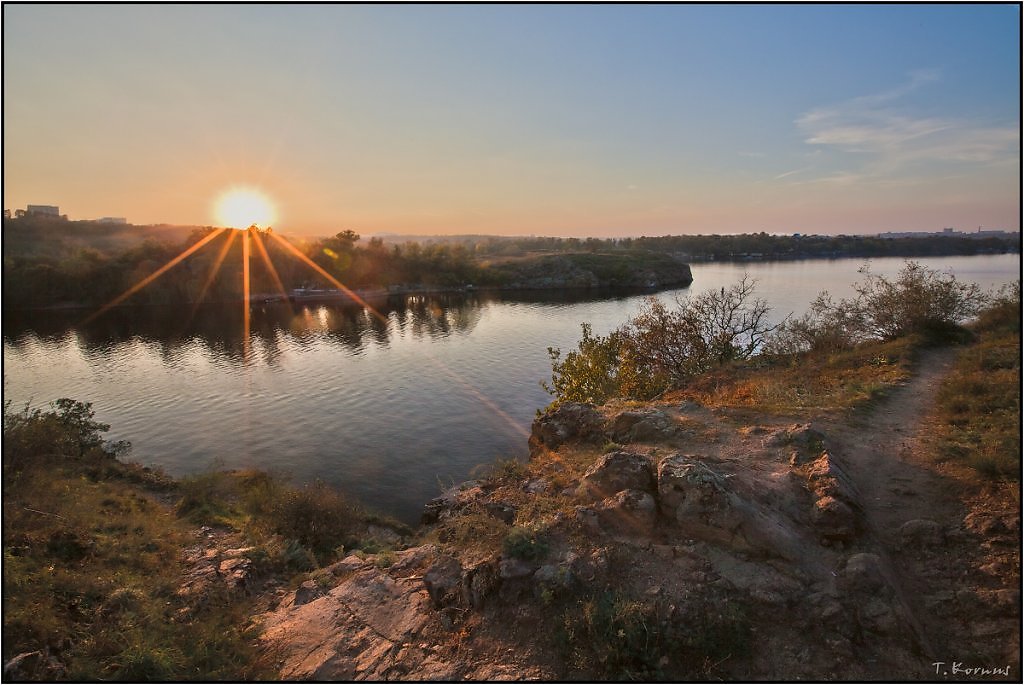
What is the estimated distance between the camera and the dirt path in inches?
252

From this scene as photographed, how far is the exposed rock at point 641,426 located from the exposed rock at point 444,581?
227 inches

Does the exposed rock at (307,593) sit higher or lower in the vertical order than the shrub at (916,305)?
lower

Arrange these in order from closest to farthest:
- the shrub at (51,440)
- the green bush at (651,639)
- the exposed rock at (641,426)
Answer: the green bush at (651,639)
the exposed rock at (641,426)
the shrub at (51,440)

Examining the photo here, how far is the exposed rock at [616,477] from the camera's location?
9148 mm

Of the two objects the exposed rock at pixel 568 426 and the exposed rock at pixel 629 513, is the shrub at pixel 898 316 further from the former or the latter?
the exposed rock at pixel 629 513

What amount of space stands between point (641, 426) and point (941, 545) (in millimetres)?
6134

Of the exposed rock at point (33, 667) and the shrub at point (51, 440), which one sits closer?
the exposed rock at point (33, 667)

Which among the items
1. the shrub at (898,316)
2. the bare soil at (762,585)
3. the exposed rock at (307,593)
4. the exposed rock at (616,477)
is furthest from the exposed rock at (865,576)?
the shrub at (898,316)

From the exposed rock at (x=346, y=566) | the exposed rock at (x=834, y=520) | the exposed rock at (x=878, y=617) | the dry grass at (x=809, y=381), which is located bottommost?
the exposed rock at (x=346, y=566)

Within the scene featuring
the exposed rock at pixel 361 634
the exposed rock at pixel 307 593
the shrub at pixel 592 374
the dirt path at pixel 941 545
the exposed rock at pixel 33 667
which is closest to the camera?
the dirt path at pixel 941 545

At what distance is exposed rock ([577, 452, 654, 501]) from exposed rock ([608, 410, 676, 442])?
3074mm

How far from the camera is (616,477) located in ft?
30.6

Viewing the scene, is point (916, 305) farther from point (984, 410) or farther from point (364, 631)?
point (364, 631)

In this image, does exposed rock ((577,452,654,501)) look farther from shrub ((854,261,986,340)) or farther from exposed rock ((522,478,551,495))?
shrub ((854,261,986,340))
